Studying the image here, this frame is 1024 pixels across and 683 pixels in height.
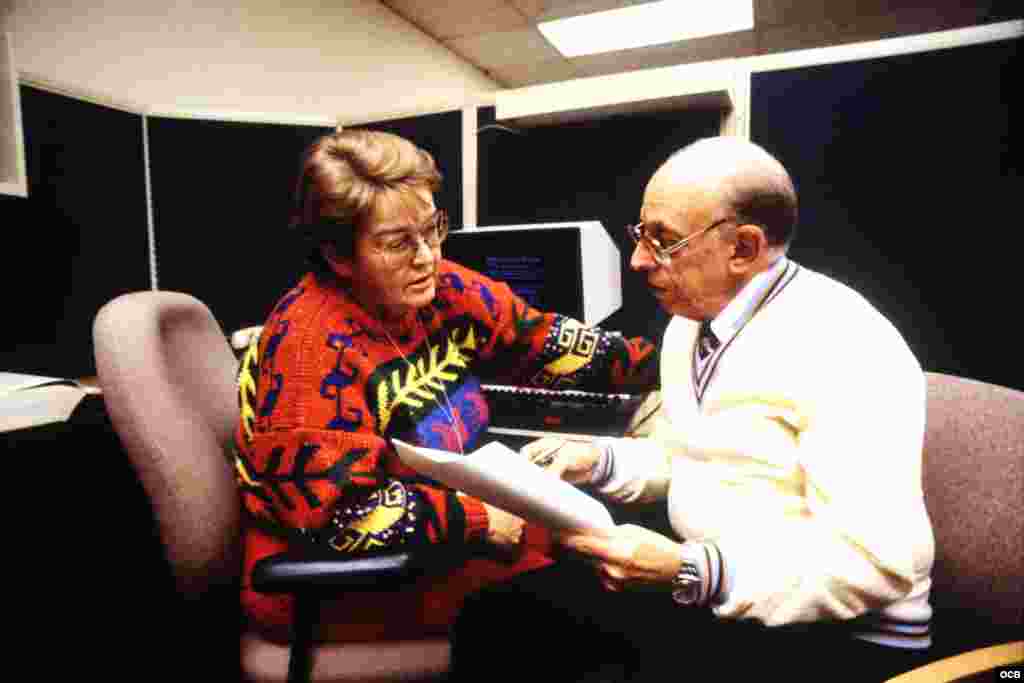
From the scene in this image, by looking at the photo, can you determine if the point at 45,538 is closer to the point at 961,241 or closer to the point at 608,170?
the point at 608,170

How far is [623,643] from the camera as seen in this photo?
85 centimetres

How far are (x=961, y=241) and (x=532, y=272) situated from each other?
89 centimetres

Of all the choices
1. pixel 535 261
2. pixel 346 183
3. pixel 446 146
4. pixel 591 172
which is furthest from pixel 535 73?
pixel 346 183

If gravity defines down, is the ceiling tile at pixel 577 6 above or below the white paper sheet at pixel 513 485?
above

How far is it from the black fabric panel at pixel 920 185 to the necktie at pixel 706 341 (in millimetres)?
583

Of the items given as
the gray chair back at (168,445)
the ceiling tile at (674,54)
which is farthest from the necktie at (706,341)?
the ceiling tile at (674,54)

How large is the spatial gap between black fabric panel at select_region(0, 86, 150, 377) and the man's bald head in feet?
4.94

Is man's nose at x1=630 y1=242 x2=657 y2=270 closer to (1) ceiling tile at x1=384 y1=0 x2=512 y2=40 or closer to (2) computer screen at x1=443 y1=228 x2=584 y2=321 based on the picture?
(2) computer screen at x1=443 y1=228 x2=584 y2=321

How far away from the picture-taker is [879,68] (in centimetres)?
130

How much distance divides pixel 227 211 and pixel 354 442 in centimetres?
132

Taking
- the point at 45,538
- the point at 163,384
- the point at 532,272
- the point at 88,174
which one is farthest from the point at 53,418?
the point at 532,272

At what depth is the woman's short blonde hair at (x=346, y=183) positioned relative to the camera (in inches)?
38.3

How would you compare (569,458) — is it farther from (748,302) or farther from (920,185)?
(920,185)

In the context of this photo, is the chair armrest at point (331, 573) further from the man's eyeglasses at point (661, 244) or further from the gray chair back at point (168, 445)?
the man's eyeglasses at point (661, 244)
